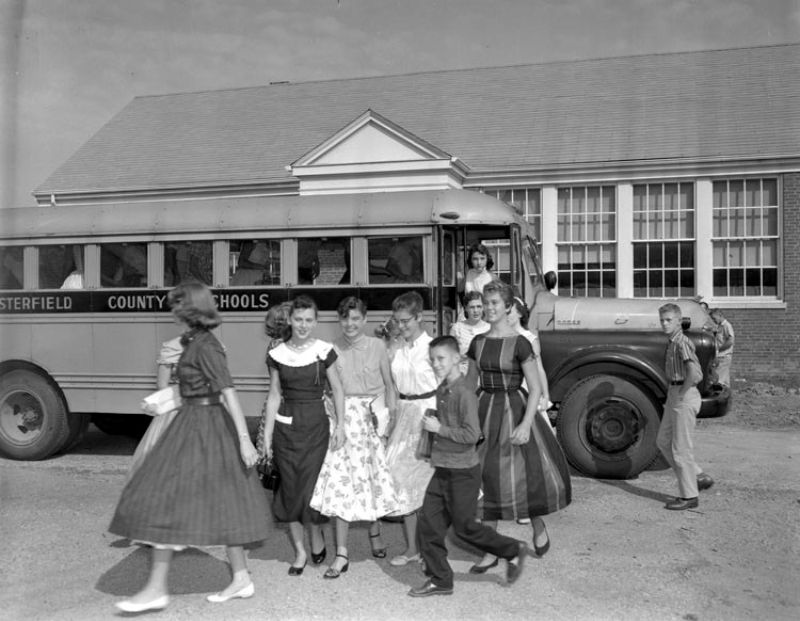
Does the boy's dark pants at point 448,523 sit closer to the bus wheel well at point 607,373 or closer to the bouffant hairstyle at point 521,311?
the bouffant hairstyle at point 521,311

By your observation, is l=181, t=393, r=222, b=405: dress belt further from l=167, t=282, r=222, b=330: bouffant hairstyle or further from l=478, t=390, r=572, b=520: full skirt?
l=478, t=390, r=572, b=520: full skirt

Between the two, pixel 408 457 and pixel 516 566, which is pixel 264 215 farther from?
pixel 516 566

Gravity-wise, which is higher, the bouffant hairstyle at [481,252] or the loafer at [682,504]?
the bouffant hairstyle at [481,252]

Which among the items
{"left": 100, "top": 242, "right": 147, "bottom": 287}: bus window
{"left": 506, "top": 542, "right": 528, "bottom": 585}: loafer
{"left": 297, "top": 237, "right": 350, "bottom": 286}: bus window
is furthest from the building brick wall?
{"left": 506, "top": 542, "right": 528, "bottom": 585}: loafer

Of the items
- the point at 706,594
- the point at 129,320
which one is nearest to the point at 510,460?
the point at 706,594

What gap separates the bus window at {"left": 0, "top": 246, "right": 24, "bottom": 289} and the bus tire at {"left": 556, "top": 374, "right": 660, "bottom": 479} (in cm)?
570

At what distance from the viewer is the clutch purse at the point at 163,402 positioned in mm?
4629

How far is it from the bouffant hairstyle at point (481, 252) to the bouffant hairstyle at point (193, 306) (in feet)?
12.1

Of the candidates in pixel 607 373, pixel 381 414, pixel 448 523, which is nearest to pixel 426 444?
pixel 448 523

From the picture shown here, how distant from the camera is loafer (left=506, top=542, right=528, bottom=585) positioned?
15.6 feet

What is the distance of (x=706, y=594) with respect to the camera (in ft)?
15.7

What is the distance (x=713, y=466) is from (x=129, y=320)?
5.90 metres

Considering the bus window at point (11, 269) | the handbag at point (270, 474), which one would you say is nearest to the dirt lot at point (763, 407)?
the handbag at point (270, 474)

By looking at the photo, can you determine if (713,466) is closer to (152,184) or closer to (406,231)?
(406,231)
